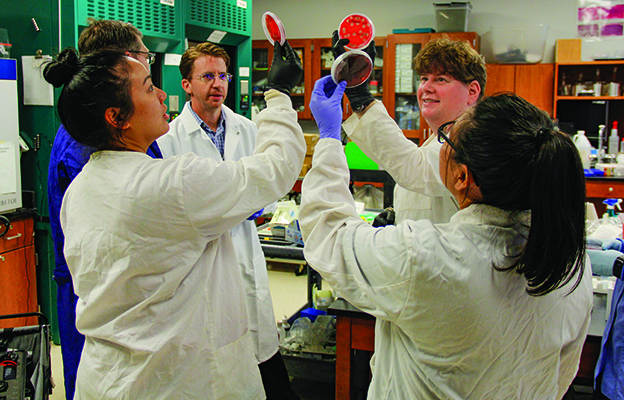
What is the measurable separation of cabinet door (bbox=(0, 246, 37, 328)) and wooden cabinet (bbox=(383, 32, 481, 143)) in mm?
4207

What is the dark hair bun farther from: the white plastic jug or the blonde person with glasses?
the white plastic jug

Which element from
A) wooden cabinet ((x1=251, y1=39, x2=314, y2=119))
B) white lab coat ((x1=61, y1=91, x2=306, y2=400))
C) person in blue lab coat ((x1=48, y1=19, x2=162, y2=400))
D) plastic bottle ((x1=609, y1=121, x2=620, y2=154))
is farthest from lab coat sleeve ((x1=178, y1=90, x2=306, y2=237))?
plastic bottle ((x1=609, y1=121, x2=620, y2=154))

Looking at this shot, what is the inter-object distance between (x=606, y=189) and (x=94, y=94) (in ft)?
16.0

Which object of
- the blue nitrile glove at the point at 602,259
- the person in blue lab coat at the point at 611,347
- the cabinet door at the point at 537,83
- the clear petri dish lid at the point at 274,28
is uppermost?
the cabinet door at the point at 537,83

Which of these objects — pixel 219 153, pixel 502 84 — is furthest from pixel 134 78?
pixel 502 84

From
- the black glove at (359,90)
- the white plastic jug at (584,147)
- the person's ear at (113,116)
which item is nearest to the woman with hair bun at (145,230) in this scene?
the person's ear at (113,116)

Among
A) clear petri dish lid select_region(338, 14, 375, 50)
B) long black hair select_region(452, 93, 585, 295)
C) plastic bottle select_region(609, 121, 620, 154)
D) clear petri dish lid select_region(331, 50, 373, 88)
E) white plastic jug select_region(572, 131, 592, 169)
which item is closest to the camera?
long black hair select_region(452, 93, 585, 295)

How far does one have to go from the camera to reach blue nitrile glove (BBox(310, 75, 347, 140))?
1164 millimetres

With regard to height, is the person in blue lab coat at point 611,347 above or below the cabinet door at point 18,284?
above

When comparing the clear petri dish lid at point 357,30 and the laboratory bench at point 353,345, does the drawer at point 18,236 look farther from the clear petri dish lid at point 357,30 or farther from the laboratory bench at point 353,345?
the clear petri dish lid at point 357,30

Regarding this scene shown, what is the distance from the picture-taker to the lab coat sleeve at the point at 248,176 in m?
1.08

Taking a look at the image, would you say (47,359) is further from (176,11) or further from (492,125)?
(176,11)

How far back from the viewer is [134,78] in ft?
3.82

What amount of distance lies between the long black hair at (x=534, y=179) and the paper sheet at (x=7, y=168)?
9.22 ft
